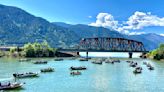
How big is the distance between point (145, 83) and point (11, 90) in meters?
39.5

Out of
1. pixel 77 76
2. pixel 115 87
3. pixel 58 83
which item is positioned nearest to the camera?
pixel 115 87

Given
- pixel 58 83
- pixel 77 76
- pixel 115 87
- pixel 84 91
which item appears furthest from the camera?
pixel 77 76

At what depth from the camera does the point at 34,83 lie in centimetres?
10081

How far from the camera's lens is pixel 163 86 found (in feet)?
330

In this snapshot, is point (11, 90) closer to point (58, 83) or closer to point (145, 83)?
point (58, 83)

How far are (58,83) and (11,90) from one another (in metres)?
17.5

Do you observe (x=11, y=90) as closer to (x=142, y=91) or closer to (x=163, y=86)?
(x=142, y=91)

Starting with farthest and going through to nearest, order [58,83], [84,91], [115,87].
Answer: [58,83]
[115,87]
[84,91]

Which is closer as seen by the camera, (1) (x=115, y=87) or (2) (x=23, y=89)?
(2) (x=23, y=89)

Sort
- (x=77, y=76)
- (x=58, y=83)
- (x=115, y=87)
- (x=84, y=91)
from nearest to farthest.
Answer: (x=84, y=91), (x=115, y=87), (x=58, y=83), (x=77, y=76)

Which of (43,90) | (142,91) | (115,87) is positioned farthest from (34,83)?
(142,91)

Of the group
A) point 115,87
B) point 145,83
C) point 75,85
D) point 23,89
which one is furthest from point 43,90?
point 145,83

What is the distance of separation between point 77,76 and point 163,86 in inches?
1276

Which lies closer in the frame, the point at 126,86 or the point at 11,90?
the point at 11,90
